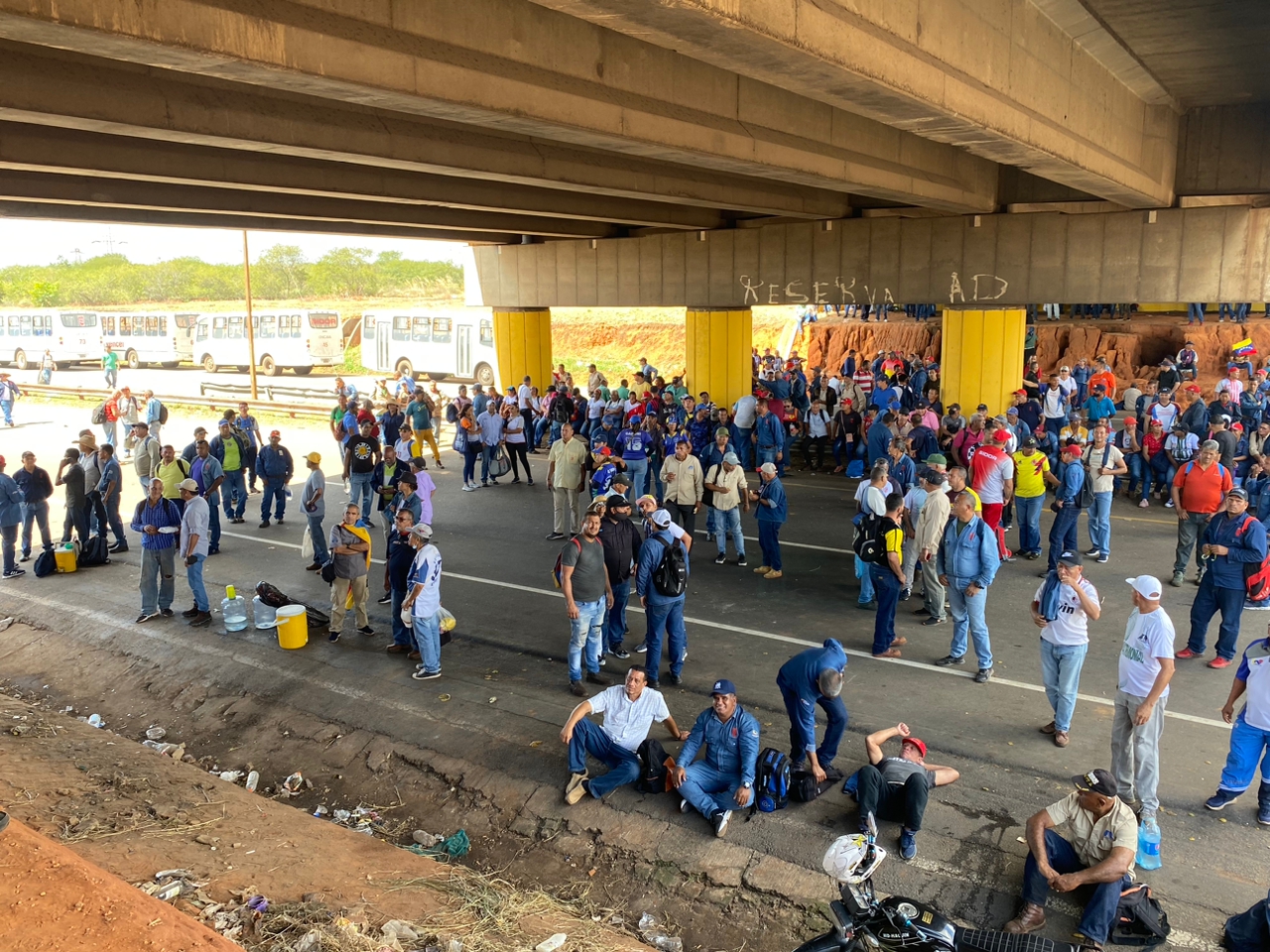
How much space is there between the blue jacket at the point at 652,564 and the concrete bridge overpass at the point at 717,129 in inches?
159

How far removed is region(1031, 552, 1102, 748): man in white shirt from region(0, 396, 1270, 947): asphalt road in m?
0.39

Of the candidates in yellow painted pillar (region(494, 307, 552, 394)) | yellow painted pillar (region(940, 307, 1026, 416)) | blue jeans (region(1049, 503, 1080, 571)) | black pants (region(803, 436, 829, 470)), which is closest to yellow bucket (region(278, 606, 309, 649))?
blue jeans (region(1049, 503, 1080, 571))

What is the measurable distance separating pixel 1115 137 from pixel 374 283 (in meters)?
90.9

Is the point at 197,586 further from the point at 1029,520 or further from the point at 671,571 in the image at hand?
the point at 1029,520

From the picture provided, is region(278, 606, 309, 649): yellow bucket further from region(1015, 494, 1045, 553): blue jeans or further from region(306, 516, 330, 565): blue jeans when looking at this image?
region(1015, 494, 1045, 553): blue jeans

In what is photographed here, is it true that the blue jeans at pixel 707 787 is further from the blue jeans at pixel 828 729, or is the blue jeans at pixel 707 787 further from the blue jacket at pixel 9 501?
→ the blue jacket at pixel 9 501

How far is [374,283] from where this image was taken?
318 feet

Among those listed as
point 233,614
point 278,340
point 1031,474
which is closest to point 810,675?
point 1031,474

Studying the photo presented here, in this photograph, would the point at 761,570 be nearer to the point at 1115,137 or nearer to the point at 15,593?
the point at 1115,137

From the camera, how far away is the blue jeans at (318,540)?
1340cm

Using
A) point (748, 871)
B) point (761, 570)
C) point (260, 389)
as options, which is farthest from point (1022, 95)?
point (260, 389)

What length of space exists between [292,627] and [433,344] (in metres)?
33.2

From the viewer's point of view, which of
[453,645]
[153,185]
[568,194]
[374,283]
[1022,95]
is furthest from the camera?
[374,283]

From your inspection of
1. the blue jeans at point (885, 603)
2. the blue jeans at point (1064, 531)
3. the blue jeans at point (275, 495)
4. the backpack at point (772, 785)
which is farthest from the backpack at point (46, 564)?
the blue jeans at point (1064, 531)
